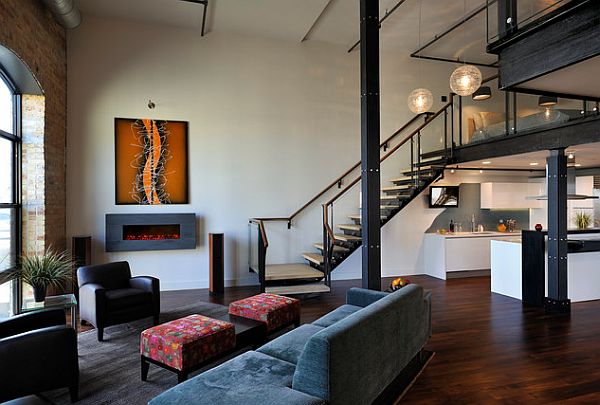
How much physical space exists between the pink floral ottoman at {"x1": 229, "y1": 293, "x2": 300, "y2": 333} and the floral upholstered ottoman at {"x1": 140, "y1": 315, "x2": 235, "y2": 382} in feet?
1.82

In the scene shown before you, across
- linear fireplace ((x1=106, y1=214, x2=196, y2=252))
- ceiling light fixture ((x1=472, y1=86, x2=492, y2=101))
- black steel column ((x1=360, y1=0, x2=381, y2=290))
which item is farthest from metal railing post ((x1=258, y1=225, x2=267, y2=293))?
ceiling light fixture ((x1=472, y1=86, x2=492, y2=101))

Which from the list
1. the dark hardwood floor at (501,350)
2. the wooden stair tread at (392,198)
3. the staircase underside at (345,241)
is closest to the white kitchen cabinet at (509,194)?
the staircase underside at (345,241)

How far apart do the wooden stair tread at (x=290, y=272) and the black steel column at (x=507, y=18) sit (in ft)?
15.3

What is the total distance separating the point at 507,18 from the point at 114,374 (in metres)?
4.36

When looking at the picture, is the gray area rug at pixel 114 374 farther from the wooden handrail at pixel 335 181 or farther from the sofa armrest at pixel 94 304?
the wooden handrail at pixel 335 181

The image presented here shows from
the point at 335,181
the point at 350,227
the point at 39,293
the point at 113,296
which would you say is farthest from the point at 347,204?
the point at 39,293

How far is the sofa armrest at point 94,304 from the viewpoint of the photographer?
4.43 meters

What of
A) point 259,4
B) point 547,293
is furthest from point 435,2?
point 547,293

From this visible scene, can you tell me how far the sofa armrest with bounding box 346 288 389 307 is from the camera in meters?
4.06

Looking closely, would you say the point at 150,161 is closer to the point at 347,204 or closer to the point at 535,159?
the point at 347,204

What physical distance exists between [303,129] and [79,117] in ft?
13.1

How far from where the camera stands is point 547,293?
589 centimetres

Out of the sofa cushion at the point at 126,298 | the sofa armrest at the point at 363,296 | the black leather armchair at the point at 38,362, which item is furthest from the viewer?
the sofa cushion at the point at 126,298

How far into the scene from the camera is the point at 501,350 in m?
4.14
